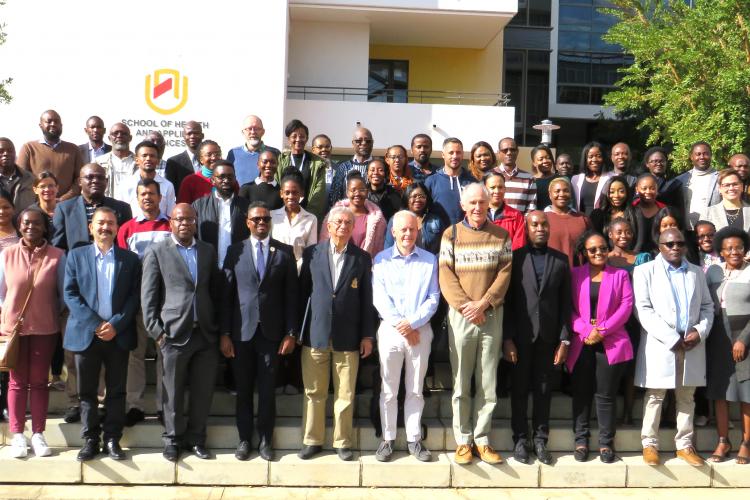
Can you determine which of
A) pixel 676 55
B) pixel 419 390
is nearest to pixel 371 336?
pixel 419 390

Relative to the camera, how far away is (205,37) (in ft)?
43.5

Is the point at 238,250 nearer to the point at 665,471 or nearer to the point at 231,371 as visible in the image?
the point at 231,371

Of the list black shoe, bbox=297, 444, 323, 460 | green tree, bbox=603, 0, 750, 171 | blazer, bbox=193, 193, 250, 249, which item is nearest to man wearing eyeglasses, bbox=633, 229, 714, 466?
black shoe, bbox=297, 444, 323, 460

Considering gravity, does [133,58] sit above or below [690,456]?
above

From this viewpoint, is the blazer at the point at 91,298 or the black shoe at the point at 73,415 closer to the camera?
the blazer at the point at 91,298

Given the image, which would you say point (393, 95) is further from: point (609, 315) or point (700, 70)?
point (609, 315)

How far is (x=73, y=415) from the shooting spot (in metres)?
5.54

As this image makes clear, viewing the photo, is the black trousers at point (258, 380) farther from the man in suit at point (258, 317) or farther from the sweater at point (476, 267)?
the sweater at point (476, 267)

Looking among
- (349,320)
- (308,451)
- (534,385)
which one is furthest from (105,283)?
(534,385)

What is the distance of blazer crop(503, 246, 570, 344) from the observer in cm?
534

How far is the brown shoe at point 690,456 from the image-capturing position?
5.42m

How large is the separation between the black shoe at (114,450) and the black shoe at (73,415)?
0.48 meters

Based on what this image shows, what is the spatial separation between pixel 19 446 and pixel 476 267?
3.78 meters

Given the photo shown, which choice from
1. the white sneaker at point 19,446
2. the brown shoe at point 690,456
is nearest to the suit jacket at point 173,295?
the white sneaker at point 19,446
